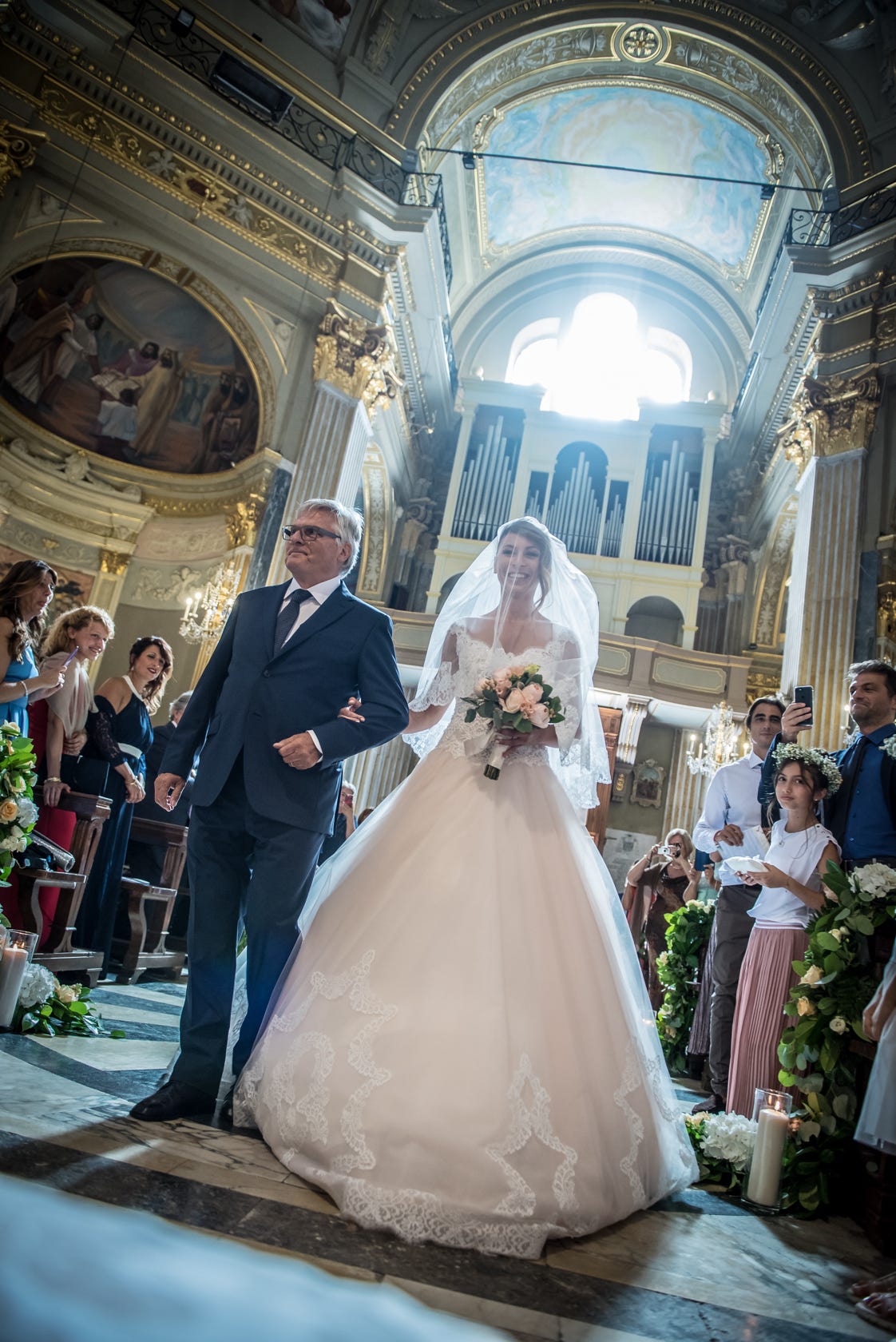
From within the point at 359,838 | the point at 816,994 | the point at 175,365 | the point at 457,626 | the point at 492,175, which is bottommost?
the point at 816,994

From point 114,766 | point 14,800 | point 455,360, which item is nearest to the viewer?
point 14,800

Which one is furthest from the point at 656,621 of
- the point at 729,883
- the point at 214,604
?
the point at 729,883

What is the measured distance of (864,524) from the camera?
28.1 feet

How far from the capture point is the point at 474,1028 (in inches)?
79.5

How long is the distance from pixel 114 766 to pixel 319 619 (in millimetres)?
2209

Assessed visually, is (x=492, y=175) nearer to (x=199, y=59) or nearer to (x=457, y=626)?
(x=199, y=59)

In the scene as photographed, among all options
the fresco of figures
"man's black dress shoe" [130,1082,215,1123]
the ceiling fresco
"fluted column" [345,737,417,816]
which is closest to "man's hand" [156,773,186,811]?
"man's black dress shoe" [130,1082,215,1123]

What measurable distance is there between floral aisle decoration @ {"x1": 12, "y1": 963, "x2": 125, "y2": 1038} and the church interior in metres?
0.20

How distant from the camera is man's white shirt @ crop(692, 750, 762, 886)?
4586mm

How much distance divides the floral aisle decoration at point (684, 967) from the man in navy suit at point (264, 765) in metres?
3.15

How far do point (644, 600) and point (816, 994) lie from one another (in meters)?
11.4

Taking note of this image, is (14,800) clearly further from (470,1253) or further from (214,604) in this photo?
(214,604)

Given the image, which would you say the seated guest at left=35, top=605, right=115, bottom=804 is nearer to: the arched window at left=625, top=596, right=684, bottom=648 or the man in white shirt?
the man in white shirt

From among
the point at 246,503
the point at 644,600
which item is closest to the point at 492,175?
the point at 644,600
